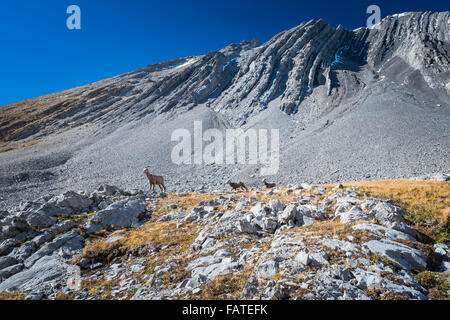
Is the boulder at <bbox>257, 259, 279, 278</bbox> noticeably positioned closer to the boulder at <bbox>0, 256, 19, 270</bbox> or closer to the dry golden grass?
the dry golden grass

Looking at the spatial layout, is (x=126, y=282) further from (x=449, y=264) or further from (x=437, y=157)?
(x=437, y=157)

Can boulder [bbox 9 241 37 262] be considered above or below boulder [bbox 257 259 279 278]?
below

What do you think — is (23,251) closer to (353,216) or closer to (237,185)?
(353,216)

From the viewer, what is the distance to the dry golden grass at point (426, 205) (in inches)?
297

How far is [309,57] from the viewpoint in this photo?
79.9 meters

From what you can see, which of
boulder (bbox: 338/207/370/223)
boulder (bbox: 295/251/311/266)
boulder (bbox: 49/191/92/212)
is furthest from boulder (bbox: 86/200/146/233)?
boulder (bbox: 338/207/370/223)
